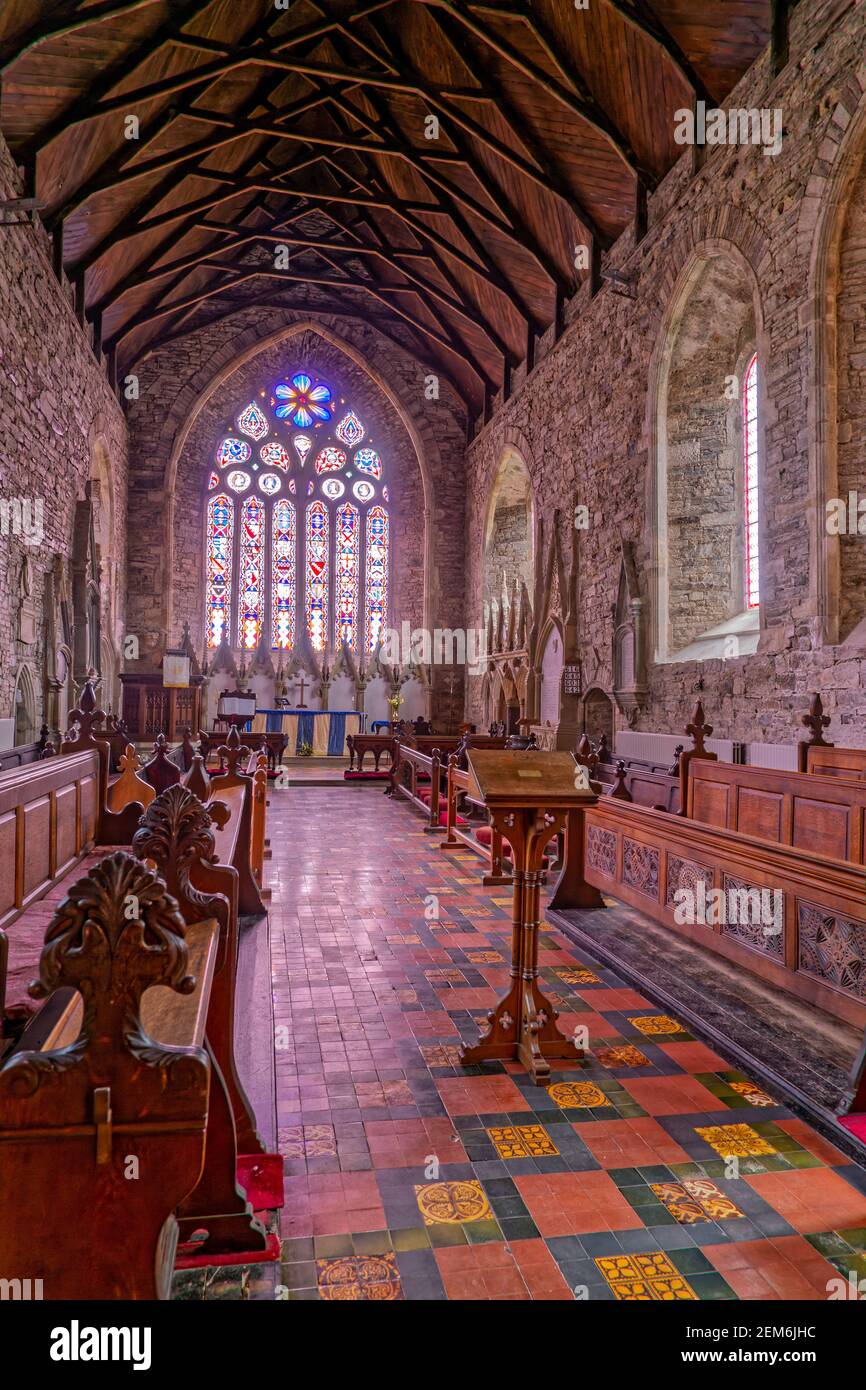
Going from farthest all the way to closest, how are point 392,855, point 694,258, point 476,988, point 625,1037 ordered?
point 694,258, point 392,855, point 476,988, point 625,1037

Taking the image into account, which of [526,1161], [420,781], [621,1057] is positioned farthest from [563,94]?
[526,1161]

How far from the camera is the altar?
1691 cm

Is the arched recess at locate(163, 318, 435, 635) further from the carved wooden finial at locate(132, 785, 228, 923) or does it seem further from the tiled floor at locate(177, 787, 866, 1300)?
the carved wooden finial at locate(132, 785, 228, 923)

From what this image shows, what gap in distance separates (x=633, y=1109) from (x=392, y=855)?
4.46 metres

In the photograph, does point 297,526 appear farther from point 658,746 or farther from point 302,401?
point 658,746

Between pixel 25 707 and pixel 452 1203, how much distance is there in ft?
28.4

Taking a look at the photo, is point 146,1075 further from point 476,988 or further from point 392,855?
point 392,855

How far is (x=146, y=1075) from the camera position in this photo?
1182mm

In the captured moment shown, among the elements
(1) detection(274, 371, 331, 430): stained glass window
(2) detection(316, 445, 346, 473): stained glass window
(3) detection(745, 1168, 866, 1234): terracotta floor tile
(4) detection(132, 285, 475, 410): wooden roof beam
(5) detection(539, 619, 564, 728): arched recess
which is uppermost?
(4) detection(132, 285, 475, 410): wooden roof beam

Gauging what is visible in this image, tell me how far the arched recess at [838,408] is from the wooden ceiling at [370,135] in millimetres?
2348

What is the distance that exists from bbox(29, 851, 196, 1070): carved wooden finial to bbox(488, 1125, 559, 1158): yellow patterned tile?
1662 mm

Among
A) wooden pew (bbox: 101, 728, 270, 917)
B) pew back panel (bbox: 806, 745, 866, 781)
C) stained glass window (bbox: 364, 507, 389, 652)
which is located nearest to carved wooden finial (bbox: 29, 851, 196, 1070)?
wooden pew (bbox: 101, 728, 270, 917)

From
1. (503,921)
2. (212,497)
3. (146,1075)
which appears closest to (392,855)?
(503,921)

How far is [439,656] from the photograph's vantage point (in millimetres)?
17781
